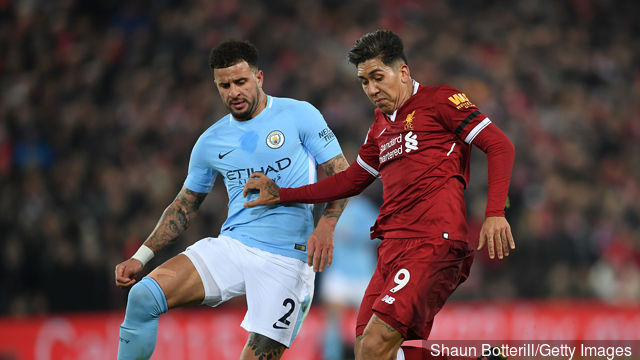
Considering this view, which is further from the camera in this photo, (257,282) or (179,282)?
(257,282)

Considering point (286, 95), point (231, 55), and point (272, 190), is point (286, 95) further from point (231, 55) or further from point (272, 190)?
point (272, 190)

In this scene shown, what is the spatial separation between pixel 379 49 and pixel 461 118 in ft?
2.11

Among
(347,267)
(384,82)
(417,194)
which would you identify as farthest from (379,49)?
(347,267)

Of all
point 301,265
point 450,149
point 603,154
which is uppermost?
point 603,154

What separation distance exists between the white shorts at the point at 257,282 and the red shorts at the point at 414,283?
0.76 metres

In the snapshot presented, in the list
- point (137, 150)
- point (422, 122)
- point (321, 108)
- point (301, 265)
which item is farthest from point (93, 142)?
point (422, 122)

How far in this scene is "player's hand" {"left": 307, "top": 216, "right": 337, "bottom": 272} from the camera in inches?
199

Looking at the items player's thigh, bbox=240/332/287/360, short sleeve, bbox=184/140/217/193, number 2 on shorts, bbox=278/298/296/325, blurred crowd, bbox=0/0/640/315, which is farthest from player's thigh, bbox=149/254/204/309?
blurred crowd, bbox=0/0/640/315

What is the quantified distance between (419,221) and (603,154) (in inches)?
421

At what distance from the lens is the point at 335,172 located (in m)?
5.37

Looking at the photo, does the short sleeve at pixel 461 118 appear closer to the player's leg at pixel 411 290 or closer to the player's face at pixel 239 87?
the player's leg at pixel 411 290

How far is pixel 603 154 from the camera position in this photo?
14.2 meters

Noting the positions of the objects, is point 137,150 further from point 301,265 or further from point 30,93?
point 301,265

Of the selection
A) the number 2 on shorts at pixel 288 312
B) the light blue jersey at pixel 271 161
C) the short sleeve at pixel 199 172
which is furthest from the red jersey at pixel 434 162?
the short sleeve at pixel 199 172
